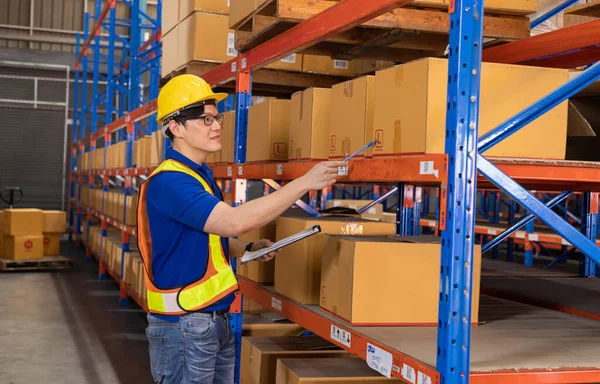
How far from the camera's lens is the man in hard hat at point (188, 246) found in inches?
114

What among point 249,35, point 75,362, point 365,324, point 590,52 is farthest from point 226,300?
point 75,362

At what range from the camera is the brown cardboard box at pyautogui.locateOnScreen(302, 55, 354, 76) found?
16.5 feet

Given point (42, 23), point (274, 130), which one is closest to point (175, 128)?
point (274, 130)

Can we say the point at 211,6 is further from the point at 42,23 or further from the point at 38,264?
the point at 42,23

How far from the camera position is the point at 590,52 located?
11.4 feet

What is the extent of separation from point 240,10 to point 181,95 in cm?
127

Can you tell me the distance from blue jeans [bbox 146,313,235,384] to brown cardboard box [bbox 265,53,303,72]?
233cm

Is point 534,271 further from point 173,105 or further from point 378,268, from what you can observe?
point 173,105

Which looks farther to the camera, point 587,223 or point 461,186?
point 587,223

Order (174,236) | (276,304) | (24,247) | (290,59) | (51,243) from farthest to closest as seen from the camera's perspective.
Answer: (51,243)
(24,247)
(290,59)
(276,304)
(174,236)

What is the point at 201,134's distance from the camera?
3.20 meters

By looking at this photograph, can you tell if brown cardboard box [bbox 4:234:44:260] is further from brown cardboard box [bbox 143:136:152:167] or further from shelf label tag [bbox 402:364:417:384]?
shelf label tag [bbox 402:364:417:384]

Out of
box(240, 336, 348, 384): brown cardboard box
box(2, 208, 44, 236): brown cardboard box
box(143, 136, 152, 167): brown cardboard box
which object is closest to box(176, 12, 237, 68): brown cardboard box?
box(240, 336, 348, 384): brown cardboard box

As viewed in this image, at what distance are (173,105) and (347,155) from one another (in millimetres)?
843
